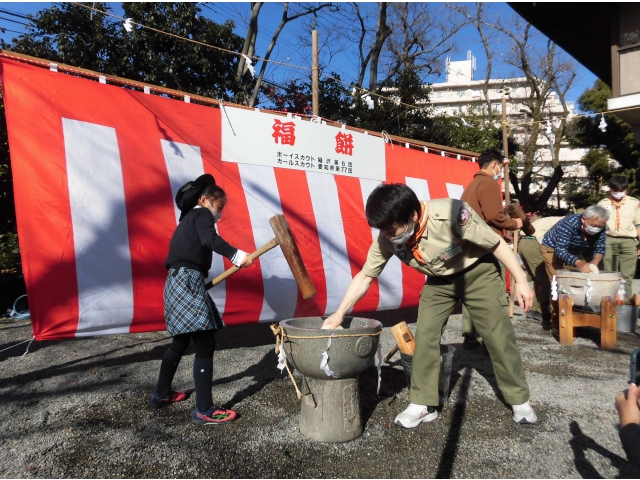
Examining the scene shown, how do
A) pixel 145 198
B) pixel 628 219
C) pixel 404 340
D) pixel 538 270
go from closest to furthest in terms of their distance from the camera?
pixel 404 340 → pixel 145 198 → pixel 538 270 → pixel 628 219

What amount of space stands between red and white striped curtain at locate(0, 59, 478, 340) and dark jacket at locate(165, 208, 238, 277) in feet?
2.99

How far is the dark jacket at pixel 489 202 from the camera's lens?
4.11 m

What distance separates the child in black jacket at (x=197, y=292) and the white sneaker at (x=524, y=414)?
177 cm

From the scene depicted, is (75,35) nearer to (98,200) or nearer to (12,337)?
(12,337)

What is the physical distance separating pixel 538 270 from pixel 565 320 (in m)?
0.94

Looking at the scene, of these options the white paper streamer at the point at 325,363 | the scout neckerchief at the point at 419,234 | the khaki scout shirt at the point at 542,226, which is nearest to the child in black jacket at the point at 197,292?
the white paper streamer at the point at 325,363

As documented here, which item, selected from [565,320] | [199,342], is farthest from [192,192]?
[565,320]

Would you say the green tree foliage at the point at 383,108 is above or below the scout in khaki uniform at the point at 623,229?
above

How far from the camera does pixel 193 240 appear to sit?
298cm

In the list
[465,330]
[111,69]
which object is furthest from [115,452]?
[111,69]

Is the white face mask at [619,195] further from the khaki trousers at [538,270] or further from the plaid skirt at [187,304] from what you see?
the plaid skirt at [187,304]

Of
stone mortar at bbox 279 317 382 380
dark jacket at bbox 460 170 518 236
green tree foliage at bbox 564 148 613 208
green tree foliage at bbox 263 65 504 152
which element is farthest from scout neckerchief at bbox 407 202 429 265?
green tree foliage at bbox 564 148 613 208

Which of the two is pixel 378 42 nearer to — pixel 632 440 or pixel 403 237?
pixel 403 237

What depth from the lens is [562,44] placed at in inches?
435
